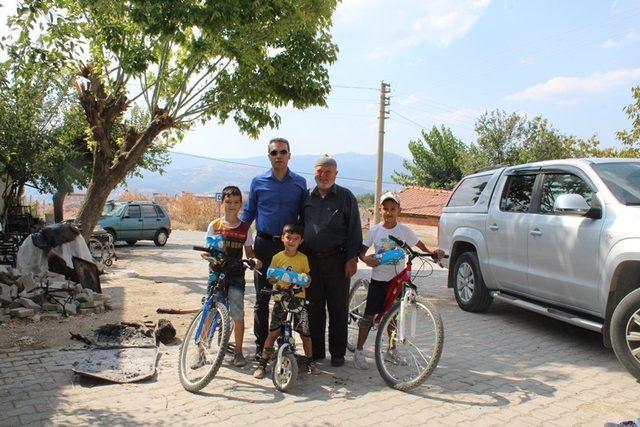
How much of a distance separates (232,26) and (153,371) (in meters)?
4.96

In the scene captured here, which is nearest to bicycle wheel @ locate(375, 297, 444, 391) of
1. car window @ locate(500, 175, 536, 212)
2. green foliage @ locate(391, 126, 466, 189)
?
car window @ locate(500, 175, 536, 212)

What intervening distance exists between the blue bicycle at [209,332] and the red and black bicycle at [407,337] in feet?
4.34

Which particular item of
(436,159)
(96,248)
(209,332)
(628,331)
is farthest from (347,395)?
(436,159)

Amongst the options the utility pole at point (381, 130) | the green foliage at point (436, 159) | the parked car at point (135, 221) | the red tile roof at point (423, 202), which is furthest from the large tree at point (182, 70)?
the green foliage at point (436, 159)

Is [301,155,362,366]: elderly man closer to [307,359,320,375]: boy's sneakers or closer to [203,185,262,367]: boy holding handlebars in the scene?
[307,359,320,375]: boy's sneakers

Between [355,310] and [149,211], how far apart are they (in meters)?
16.0

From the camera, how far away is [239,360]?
5.17 meters

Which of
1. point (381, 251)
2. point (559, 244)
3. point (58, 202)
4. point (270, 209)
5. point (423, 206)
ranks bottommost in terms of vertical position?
point (381, 251)

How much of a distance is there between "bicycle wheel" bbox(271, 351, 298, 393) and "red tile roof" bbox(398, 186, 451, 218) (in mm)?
28086

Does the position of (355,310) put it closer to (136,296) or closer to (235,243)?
(235,243)

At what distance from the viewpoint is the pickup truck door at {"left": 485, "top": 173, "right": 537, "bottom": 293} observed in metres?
6.63

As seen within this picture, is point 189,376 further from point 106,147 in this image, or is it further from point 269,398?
point 106,147

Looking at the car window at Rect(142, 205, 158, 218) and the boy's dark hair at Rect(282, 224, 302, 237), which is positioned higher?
the car window at Rect(142, 205, 158, 218)

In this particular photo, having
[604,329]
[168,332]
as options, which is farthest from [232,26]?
[604,329]
